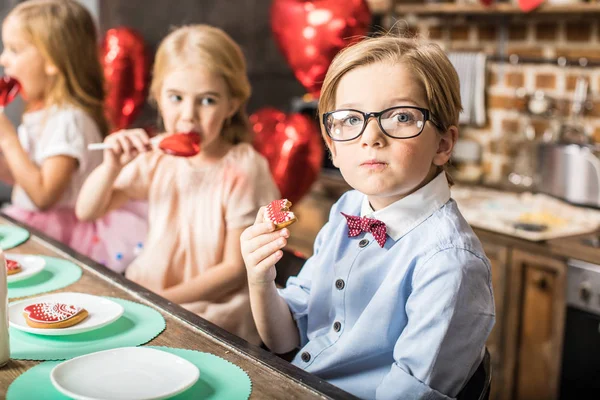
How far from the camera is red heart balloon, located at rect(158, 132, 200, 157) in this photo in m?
1.75

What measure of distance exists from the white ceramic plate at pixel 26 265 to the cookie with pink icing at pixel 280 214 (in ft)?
1.99

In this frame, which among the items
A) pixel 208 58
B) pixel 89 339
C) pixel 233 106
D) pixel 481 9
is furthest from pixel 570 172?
pixel 89 339

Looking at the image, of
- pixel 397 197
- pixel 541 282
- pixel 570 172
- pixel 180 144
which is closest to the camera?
pixel 397 197

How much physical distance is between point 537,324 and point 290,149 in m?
1.06

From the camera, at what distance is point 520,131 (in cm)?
316

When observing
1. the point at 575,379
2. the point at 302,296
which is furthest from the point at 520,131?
the point at 302,296

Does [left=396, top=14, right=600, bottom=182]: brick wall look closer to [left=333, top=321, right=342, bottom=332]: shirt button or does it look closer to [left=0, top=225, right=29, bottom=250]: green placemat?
[left=333, top=321, right=342, bottom=332]: shirt button

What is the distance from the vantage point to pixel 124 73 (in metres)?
2.78

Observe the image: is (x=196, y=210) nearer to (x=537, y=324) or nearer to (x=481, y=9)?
(x=537, y=324)

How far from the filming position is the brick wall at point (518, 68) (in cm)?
288

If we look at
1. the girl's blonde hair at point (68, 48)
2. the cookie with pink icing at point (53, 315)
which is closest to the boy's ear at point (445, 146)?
the cookie with pink icing at point (53, 315)

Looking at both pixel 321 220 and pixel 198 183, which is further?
pixel 321 220

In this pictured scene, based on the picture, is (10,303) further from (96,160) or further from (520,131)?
(520,131)

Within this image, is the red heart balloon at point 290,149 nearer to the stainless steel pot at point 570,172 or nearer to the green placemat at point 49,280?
the green placemat at point 49,280
